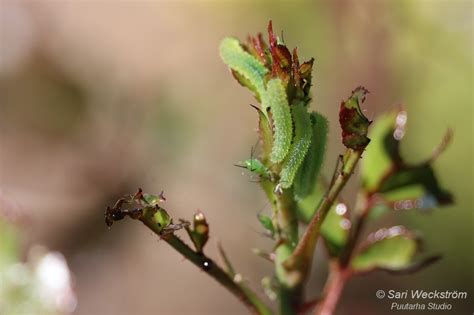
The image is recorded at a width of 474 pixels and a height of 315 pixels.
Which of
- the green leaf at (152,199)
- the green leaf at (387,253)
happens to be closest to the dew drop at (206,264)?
the green leaf at (152,199)

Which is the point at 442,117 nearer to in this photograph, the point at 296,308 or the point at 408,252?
the point at 408,252

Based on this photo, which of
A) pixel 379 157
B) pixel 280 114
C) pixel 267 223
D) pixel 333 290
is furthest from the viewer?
pixel 379 157

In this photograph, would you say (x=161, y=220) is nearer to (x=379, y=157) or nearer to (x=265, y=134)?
(x=265, y=134)

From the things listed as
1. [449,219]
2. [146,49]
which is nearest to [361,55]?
[449,219]

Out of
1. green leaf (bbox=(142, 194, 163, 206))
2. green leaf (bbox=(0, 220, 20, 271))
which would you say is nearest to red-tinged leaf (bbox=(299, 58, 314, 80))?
green leaf (bbox=(142, 194, 163, 206))

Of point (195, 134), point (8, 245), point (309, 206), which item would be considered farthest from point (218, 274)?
point (195, 134)

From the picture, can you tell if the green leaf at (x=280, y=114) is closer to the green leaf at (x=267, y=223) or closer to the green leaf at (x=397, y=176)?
the green leaf at (x=267, y=223)

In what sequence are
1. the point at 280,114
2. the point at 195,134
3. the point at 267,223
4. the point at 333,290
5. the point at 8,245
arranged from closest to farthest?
the point at 280,114, the point at 267,223, the point at 333,290, the point at 8,245, the point at 195,134
